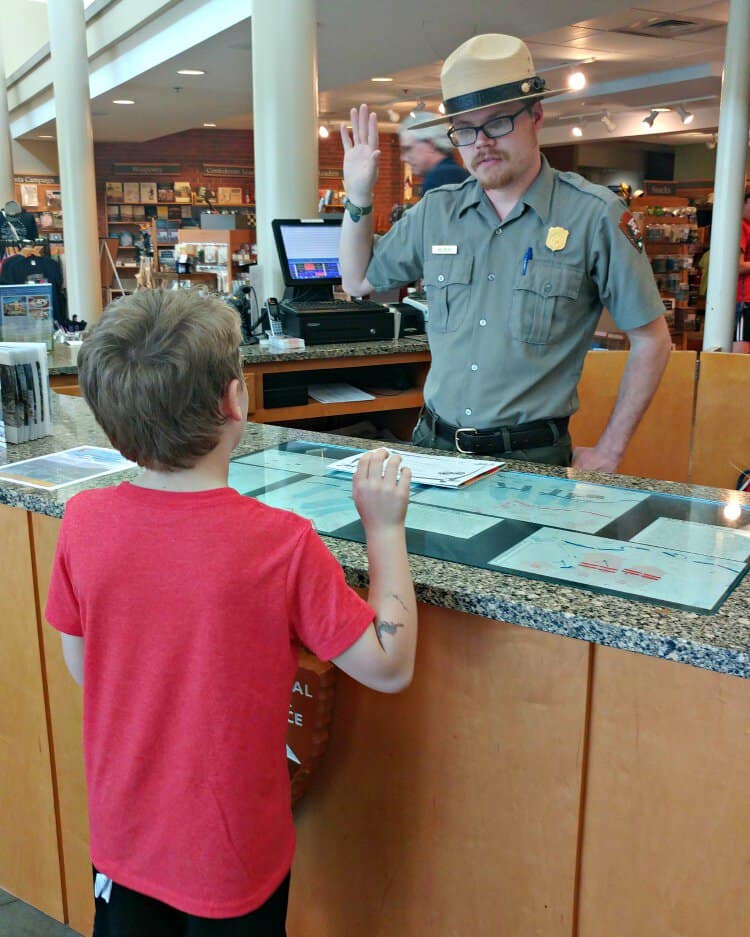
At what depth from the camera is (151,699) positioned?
3.60 feet

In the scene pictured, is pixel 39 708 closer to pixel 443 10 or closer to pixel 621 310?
pixel 621 310

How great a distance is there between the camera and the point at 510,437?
2221 millimetres

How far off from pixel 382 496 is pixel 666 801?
507 millimetres

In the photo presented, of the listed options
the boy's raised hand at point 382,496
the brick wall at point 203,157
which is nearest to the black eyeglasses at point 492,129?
the boy's raised hand at point 382,496

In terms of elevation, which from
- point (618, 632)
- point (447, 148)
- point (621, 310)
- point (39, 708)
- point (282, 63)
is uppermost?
point (282, 63)

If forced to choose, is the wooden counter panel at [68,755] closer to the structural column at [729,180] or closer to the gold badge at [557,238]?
the gold badge at [557,238]

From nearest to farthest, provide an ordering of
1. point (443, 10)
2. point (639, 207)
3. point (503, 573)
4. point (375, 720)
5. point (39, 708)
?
point (503, 573) → point (375, 720) → point (39, 708) → point (443, 10) → point (639, 207)

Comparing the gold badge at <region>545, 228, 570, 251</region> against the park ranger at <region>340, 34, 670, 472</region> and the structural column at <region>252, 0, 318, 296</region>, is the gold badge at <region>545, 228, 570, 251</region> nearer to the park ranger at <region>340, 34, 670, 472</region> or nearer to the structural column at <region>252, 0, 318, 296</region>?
the park ranger at <region>340, 34, 670, 472</region>

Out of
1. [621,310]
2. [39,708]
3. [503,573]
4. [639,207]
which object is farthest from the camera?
[639,207]

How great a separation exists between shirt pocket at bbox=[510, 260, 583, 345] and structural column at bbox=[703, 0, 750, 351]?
3815mm

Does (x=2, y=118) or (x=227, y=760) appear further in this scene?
(x=2, y=118)

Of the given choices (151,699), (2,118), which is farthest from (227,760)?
(2,118)

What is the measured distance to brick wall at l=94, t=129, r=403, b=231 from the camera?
586 inches

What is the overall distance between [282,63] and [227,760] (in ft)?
14.0
